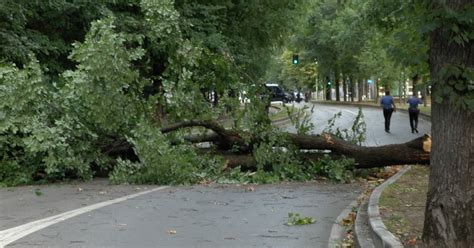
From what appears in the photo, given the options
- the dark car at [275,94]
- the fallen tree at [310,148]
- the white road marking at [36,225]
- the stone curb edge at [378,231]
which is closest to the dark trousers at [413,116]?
the dark car at [275,94]

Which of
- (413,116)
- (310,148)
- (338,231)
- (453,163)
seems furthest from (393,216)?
(413,116)

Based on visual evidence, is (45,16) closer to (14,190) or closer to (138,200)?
(14,190)

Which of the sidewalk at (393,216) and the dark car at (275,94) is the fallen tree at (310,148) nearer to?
the sidewalk at (393,216)

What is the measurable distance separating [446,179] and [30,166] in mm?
10003

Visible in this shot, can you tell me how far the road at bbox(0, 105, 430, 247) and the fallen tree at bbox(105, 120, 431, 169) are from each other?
0.88 metres

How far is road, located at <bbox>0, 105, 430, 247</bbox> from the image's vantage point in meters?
7.34

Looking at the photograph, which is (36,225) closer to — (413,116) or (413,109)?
(413,109)

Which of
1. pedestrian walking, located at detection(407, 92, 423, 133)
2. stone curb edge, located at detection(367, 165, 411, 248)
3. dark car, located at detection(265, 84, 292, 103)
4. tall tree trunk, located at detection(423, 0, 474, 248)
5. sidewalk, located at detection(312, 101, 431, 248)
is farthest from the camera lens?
pedestrian walking, located at detection(407, 92, 423, 133)

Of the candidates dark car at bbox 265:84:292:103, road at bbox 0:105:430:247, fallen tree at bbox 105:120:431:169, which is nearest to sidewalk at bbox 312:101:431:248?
road at bbox 0:105:430:247

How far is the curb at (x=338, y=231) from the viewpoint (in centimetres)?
A: 712

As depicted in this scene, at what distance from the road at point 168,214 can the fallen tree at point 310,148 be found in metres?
0.88

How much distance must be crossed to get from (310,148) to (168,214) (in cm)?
486

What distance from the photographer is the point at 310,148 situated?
13070mm

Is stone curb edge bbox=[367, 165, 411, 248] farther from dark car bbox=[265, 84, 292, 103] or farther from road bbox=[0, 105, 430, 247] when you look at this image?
dark car bbox=[265, 84, 292, 103]
